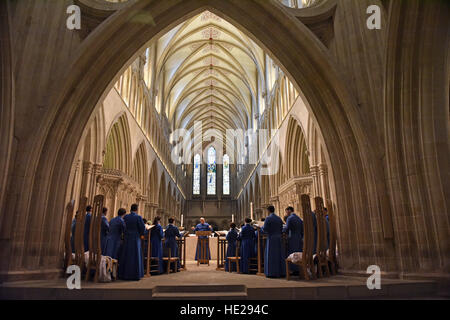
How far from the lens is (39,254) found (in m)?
5.41

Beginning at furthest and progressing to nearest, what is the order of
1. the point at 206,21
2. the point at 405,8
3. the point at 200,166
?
the point at 200,166
the point at 206,21
the point at 405,8

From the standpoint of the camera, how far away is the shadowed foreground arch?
18.1ft

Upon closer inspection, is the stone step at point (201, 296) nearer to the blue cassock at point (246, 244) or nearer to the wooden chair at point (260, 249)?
the wooden chair at point (260, 249)

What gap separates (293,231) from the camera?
6.59 metres

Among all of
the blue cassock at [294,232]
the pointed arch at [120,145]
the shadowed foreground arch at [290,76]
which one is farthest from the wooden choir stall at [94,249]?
the pointed arch at [120,145]

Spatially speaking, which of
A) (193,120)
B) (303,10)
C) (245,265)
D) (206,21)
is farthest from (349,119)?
(193,120)

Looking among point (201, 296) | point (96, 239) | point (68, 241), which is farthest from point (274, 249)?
point (68, 241)

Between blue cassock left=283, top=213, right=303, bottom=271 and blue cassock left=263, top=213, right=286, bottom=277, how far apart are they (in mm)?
190

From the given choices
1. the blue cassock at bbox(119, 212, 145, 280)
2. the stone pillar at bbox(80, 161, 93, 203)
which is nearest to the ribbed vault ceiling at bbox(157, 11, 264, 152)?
the stone pillar at bbox(80, 161, 93, 203)

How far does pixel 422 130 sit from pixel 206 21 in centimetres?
1618

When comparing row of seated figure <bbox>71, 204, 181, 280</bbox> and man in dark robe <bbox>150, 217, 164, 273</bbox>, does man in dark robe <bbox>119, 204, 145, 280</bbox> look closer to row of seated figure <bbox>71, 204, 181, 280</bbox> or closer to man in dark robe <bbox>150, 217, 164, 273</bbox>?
row of seated figure <bbox>71, 204, 181, 280</bbox>

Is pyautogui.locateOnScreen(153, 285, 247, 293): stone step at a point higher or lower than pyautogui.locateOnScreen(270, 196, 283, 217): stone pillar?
lower

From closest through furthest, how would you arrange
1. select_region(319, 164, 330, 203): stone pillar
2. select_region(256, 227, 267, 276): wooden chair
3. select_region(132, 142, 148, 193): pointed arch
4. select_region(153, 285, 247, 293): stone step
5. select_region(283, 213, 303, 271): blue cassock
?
1. select_region(153, 285, 247, 293): stone step
2. select_region(283, 213, 303, 271): blue cassock
3. select_region(256, 227, 267, 276): wooden chair
4. select_region(319, 164, 330, 203): stone pillar
5. select_region(132, 142, 148, 193): pointed arch
